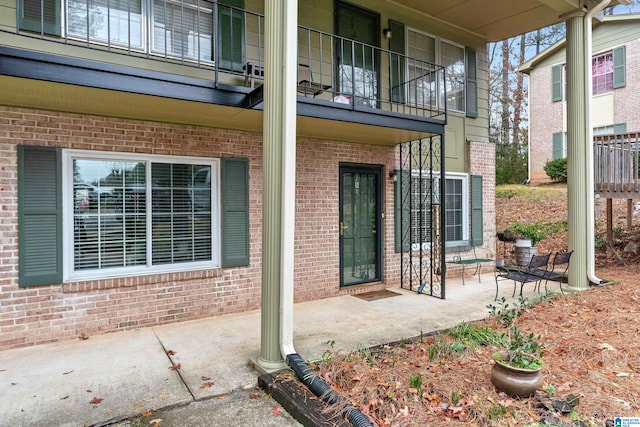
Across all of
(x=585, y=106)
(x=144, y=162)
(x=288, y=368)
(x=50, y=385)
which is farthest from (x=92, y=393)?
(x=585, y=106)

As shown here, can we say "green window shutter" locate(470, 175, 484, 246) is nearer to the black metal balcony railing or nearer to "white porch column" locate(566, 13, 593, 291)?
"white porch column" locate(566, 13, 593, 291)

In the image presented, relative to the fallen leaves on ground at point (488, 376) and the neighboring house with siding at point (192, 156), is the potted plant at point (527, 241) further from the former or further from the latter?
the fallen leaves on ground at point (488, 376)

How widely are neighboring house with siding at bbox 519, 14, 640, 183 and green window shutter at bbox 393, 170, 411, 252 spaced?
A: 9165mm

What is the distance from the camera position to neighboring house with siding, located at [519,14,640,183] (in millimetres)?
13586

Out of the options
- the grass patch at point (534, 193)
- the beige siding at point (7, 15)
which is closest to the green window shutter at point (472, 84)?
the grass patch at point (534, 193)

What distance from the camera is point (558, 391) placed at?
2977 mm

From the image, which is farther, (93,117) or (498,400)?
(93,117)

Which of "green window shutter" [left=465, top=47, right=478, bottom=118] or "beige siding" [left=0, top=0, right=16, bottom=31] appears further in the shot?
"green window shutter" [left=465, top=47, right=478, bottom=118]

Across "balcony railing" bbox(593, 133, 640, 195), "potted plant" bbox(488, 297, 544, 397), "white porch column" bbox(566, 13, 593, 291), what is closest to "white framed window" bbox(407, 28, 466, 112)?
"white porch column" bbox(566, 13, 593, 291)

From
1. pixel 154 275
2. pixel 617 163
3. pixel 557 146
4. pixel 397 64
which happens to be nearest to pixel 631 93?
pixel 557 146

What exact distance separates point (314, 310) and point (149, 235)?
2.45m

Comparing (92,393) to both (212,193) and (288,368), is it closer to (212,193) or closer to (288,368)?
(288,368)

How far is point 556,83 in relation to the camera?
15.6 meters

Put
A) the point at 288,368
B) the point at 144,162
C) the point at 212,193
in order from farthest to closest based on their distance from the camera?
the point at 212,193, the point at 144,162, the point at 288,368
